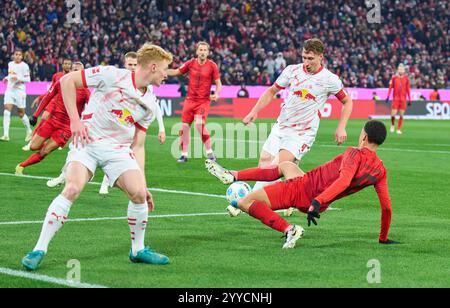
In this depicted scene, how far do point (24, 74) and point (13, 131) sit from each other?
2.77 meters

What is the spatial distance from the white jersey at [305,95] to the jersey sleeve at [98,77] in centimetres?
385

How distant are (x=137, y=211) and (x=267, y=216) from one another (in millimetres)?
1566

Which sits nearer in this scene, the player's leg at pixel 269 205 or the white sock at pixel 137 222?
the white sock at pixel 137 222

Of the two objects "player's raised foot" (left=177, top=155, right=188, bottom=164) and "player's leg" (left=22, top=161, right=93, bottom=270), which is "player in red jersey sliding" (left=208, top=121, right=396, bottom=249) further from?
"player's raised foot" (left=177, top=155, right=188, bottom=164)

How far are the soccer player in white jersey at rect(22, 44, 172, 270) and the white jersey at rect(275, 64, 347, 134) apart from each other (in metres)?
3.54

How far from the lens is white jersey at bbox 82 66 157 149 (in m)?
7.56

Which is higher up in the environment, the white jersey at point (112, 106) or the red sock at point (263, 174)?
the white jersey at point (112, 106)

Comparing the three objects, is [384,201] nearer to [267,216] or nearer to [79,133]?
[267,216]

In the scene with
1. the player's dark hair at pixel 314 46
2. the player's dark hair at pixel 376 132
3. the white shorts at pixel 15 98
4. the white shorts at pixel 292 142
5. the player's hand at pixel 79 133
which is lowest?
the white shorts at pixel 15 98

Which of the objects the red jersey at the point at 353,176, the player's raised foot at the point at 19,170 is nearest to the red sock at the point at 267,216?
the red jersey at the point at 353,176

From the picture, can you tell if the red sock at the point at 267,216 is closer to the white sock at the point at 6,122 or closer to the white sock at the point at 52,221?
the white sock at the point at 52,221

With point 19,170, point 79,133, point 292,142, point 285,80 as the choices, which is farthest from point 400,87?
point 79,133

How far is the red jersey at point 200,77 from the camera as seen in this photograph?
19000mm

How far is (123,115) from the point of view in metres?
7.69
